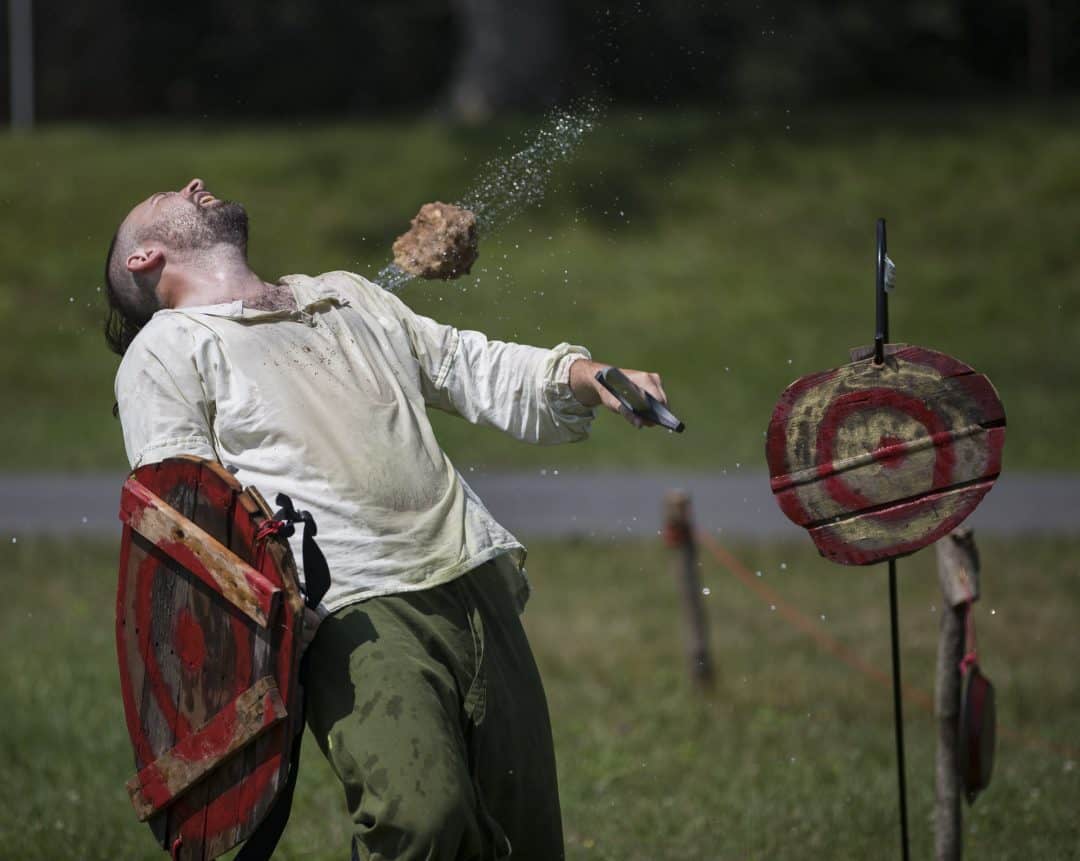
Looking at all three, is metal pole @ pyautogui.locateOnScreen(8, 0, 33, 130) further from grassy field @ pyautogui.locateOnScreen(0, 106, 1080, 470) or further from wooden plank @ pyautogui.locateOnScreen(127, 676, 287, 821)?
wooden plank @ pyautogui.locateOnScreen(127, 676, 287, 821)

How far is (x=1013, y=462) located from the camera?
40.5ft

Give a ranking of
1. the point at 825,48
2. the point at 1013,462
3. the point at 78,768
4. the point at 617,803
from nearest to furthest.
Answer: the point at 617,803 → the point at 78,768 → the point at 1013,462 → the point at 825,48

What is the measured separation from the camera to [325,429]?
3318 mm

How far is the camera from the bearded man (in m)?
3.13

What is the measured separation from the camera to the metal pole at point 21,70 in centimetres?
2378

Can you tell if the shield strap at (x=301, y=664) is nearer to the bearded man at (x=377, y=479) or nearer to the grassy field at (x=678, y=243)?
the bearded man at (x=377, y=479)

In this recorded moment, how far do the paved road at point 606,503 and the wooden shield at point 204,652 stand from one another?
6917 millimetres

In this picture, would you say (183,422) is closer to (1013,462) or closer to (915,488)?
(915,488)

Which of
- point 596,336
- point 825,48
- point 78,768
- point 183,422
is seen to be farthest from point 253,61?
point 183,422

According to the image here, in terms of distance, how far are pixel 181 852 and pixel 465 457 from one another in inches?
376

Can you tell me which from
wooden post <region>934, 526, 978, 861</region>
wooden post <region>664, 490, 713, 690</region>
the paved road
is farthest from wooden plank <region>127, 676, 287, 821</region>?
the paved road

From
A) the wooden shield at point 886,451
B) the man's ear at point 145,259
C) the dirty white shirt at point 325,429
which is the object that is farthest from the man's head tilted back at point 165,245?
the wooden shield at point 886,451

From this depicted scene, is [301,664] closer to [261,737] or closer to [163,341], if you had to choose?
[261,737]

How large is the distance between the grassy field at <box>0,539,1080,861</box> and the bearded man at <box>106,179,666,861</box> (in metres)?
1.70
